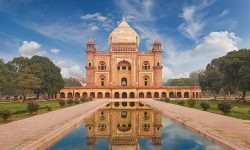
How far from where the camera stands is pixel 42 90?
1747 inches

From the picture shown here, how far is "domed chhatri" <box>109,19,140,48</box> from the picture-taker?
56.2 metres

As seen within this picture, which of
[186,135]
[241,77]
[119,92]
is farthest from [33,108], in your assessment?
[119,92]

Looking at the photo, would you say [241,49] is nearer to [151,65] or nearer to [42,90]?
[151,65]

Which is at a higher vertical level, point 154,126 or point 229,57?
point 229,57

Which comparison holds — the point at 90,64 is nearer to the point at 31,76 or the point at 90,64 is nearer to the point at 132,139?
the point at 31,76

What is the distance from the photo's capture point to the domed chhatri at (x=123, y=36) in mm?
56219

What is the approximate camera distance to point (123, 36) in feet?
187

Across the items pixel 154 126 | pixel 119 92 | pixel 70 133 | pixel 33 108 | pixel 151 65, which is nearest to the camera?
pixel 70 133

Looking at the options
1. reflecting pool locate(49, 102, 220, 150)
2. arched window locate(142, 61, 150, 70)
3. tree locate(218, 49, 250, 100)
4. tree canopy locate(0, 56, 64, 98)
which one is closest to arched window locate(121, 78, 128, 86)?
arched window locate(142, 61, 150, 70)

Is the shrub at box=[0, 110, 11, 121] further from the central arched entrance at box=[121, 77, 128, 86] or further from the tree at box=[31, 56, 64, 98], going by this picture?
the central arched entrance at box=[121, 77, 128, 86]

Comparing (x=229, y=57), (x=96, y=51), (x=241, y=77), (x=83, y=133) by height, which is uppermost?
(x=96, y=51)

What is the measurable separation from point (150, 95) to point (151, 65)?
788 cm

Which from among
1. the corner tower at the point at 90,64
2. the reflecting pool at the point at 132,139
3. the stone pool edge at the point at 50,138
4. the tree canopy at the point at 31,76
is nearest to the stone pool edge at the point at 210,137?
the reflecting pool at the point at 132,139

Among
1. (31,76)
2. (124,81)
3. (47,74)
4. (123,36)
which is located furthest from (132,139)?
(123,36)
